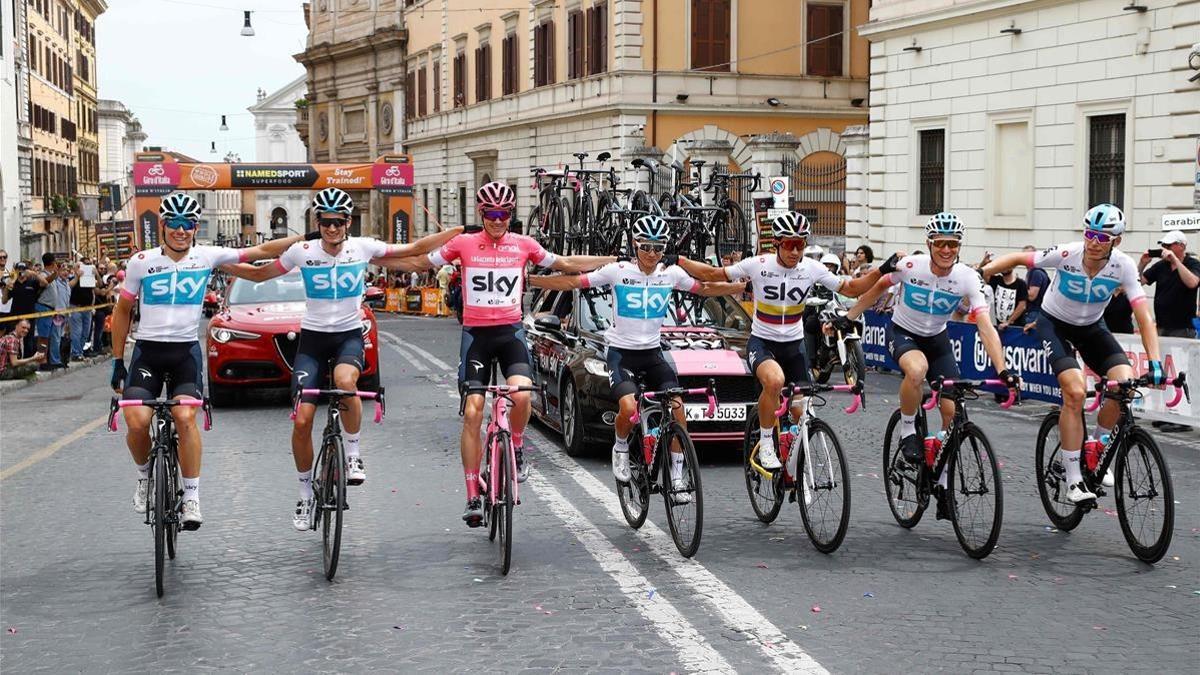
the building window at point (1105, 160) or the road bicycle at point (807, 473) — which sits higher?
the building window at point (1105, 160)

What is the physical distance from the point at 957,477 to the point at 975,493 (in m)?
0.23

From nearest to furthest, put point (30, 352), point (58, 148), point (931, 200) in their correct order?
point (30, 352) < point (931, 200) < point (58, 148)

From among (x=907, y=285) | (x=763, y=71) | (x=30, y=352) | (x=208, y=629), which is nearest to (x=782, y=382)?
(x=907, y=285)

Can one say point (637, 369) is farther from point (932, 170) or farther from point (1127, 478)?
point (932, 170)

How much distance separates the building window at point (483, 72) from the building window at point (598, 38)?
1051 cm

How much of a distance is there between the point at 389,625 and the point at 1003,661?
2.69 m

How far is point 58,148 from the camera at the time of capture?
7512 cm

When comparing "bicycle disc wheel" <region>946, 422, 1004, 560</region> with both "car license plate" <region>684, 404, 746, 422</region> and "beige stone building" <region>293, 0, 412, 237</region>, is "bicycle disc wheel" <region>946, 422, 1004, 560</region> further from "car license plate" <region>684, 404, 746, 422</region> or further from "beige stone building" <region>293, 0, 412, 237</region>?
"beige stone building" <region>293, 0, 412, 237</region>

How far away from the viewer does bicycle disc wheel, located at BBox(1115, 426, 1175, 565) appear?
8219 mm

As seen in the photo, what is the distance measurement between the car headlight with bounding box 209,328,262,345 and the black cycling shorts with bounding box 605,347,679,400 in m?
8.16

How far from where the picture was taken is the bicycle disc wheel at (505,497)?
810cm

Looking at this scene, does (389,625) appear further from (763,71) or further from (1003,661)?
(763,71)

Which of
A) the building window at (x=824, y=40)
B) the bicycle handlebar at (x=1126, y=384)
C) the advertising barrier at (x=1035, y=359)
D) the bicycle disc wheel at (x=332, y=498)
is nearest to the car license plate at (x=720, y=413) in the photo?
the advertising barrier at (x=1035, y=359)

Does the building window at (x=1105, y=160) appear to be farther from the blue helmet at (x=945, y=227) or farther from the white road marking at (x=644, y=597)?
the white road marking at (x=644, y=597)
